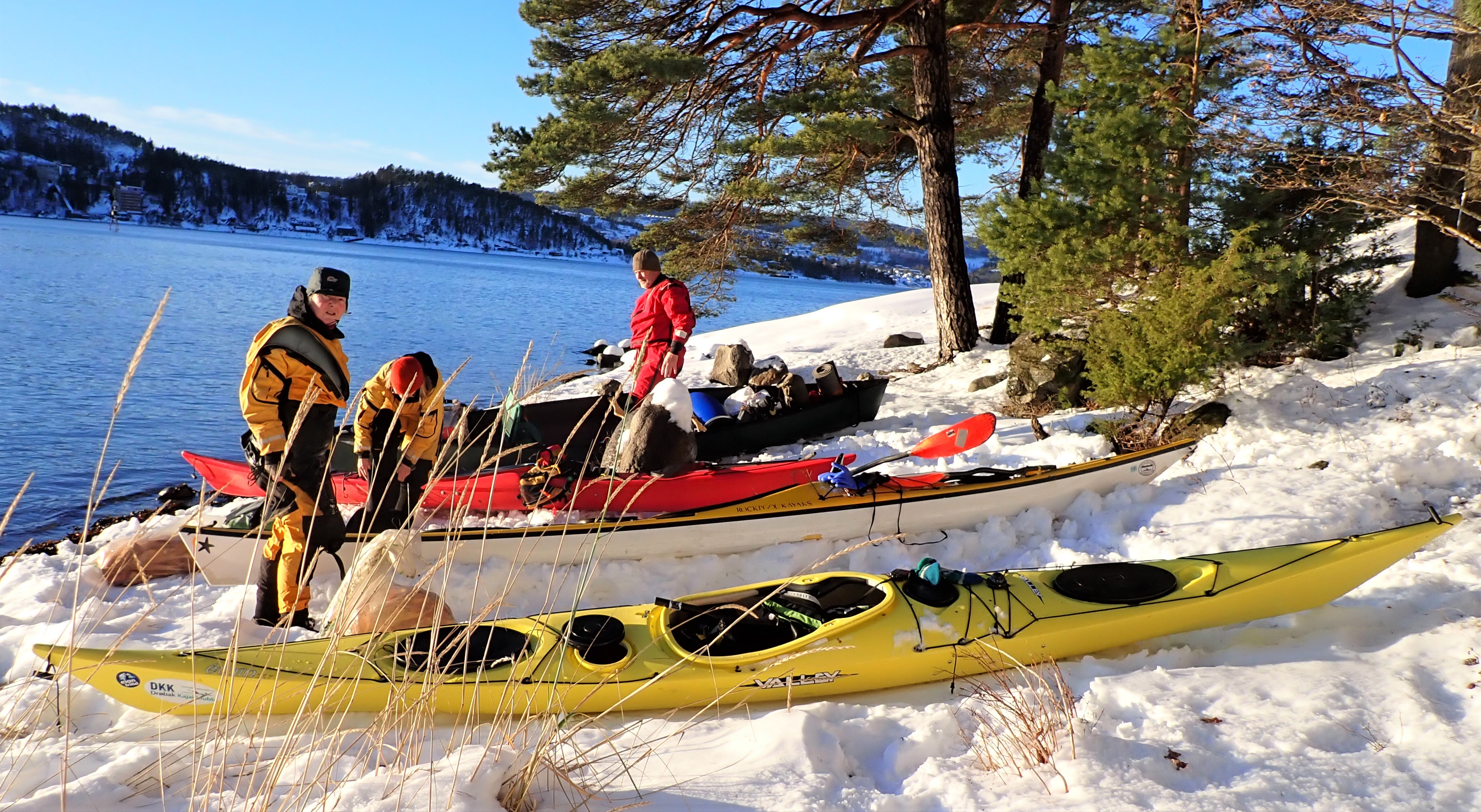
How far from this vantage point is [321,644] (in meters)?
2.86

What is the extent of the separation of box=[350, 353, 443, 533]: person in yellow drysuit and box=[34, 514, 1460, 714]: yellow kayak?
0.89m

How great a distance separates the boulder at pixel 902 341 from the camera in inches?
500

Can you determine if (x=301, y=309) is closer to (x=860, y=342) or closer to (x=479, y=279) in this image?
(x=860, y=342)

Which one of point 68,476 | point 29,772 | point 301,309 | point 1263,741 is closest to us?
point 29,772

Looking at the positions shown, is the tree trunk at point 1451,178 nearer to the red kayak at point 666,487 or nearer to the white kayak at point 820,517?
the white kayak at point 820,517

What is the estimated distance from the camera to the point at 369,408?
375cm

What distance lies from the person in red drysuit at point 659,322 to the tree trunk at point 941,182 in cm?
393

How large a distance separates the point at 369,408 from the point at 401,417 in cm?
15

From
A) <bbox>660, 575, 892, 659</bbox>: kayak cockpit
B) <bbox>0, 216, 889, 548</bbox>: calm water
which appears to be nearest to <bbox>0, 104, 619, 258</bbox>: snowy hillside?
<bbox>0, 216, 889, 548</bbox>: calm water

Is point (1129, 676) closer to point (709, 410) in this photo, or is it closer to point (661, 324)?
point (709, 410)

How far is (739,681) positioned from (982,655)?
0.94 metres

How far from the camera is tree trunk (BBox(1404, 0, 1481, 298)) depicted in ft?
15.4

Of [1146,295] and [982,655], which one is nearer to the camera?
[982,655]

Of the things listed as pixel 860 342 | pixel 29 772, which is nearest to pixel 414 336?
pixel 860 342
